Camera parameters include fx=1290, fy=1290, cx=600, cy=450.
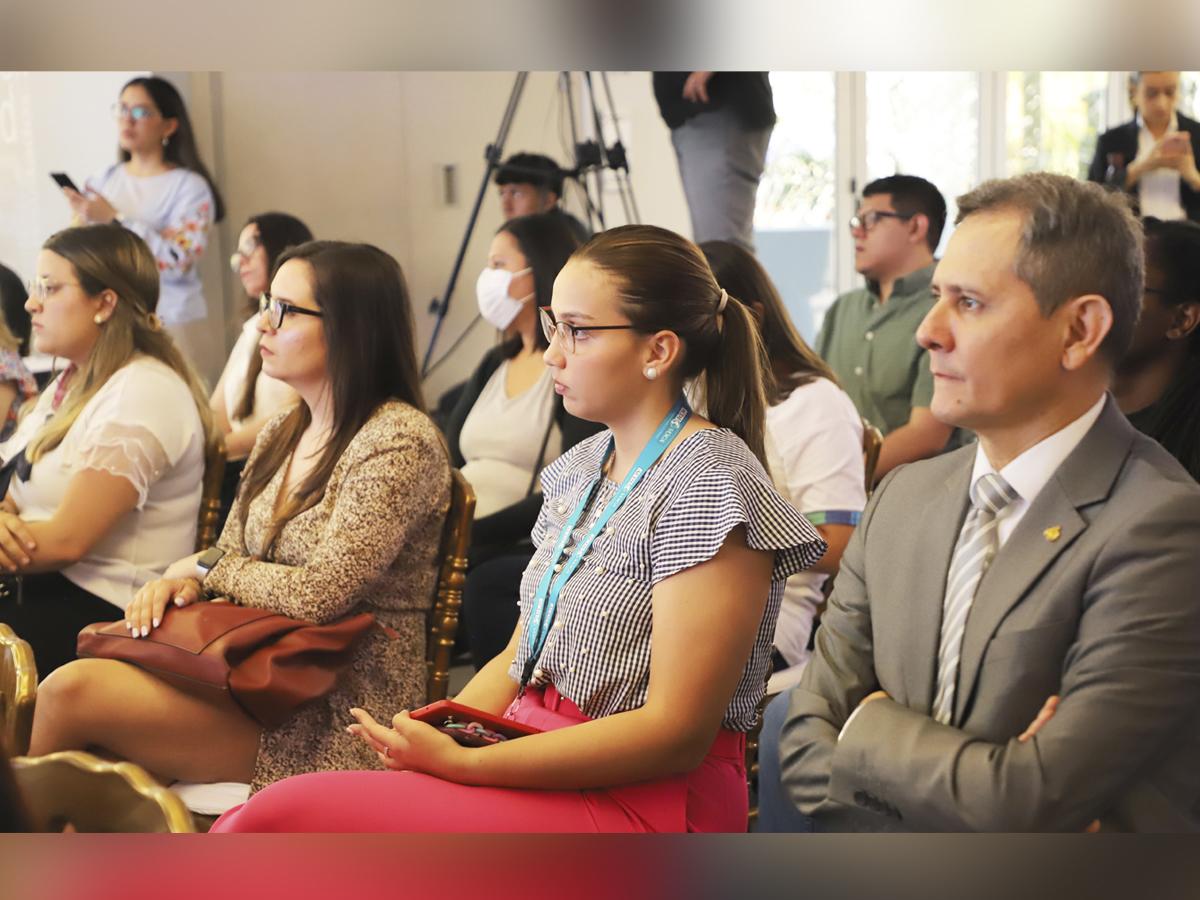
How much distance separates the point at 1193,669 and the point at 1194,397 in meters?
0.49

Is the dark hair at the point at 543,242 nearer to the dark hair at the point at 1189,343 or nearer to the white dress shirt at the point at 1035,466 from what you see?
the dark hair at the point at 1189,343

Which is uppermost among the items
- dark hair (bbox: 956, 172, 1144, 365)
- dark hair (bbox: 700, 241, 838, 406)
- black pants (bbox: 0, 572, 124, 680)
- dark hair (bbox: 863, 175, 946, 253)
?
dark hair (bbox: 863, 175, 946, 253)

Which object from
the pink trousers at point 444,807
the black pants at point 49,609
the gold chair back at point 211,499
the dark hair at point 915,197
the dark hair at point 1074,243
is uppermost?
the dark hair at point 915,197

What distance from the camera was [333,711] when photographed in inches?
83.1

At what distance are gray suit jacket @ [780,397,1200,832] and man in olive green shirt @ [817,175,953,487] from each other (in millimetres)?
758

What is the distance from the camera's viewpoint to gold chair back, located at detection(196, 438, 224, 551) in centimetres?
245

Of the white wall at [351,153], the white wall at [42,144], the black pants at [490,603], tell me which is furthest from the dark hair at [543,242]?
the white wall at [42,144]

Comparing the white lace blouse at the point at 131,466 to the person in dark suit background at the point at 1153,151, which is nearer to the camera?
the person in dark suit background at the point at 1153,151

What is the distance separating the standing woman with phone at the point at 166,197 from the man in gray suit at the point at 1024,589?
1.54 meters

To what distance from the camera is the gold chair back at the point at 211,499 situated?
96.3 inches

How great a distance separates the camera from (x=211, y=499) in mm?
2453

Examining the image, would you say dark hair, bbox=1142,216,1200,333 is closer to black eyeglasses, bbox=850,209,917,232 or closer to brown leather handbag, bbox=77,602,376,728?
black eyeglasses, bbox=850,209,917,232

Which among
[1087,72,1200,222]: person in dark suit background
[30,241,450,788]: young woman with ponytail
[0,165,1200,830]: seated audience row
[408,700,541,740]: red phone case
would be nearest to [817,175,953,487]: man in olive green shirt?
[1087,72,1200,222]: person in dark suit background

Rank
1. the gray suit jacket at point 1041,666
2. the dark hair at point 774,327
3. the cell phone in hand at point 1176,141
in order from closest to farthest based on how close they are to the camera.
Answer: the gray suit jacket at point 1041,666 → the cell phone in hand at point 1176,141 → the dark hair at point 774,327
